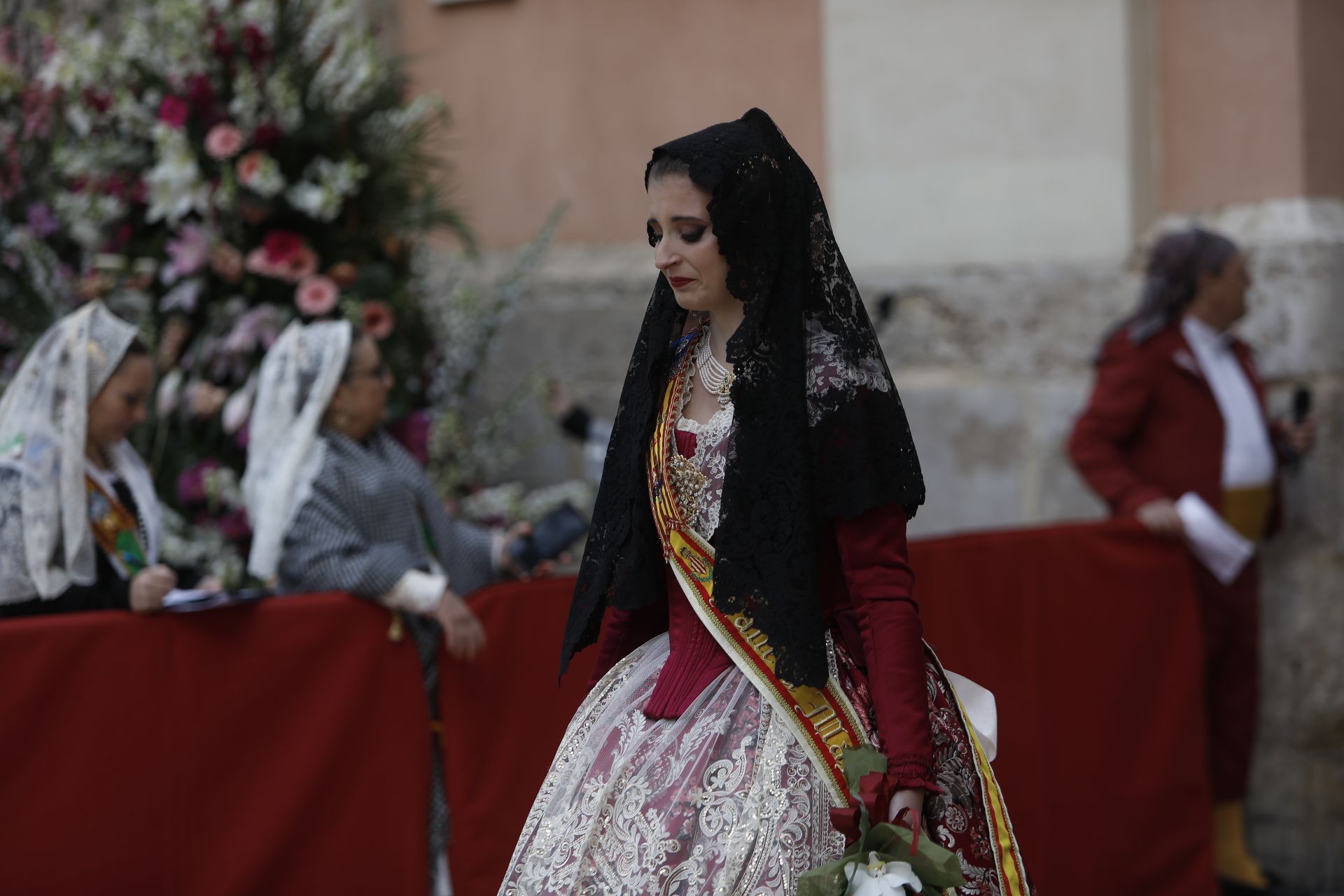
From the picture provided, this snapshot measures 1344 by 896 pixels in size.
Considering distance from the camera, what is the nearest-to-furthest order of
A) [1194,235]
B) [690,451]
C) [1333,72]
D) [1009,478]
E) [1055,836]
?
1. [690,451]
2. [1055,836]
3. [1194,235]
4. [1333,72]
5. [1009,478]

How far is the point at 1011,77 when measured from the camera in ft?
21.0

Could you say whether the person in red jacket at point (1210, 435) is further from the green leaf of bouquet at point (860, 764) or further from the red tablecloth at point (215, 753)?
the green leaf of bouquet at point (860, 764)

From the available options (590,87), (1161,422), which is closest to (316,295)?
(590,87)

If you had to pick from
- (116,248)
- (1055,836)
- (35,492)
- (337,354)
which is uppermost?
(116,248)

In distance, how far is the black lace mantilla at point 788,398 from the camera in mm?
2627

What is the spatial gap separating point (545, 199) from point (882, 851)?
566cm

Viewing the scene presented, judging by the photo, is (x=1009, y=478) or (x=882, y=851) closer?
(x=882, y=851)

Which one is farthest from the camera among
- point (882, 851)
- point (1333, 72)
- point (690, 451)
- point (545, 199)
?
point (545, 199)

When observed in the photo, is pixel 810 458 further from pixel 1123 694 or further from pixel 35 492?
pixel 1123 694

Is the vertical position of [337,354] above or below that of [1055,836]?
above

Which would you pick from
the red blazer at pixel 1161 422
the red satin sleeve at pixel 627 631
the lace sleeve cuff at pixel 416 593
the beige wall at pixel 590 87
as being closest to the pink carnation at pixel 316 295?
the beige wall at pixel 590 87

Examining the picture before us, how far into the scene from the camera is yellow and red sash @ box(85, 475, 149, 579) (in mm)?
4387

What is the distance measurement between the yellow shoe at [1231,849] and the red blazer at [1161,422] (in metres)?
1.07

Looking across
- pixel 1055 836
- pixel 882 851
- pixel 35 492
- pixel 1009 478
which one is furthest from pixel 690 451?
pixel 1009 478
